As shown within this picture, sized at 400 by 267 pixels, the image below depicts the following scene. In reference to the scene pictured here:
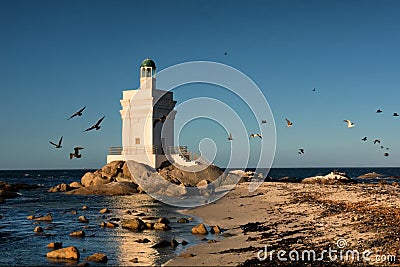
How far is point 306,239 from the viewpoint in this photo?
54.7 ft

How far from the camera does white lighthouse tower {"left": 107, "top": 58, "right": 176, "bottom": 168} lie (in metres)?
51.4

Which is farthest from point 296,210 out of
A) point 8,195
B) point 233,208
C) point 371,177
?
point 371,177

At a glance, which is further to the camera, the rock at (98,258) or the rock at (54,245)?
the rock at (54,245)

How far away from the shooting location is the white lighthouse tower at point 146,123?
169 ft

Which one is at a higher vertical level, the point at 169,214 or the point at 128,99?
the point at 128,99

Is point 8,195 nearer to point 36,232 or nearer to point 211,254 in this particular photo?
point 36,232

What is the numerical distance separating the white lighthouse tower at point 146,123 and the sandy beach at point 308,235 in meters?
22.8

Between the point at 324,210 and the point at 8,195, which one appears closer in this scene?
the point at 324,210

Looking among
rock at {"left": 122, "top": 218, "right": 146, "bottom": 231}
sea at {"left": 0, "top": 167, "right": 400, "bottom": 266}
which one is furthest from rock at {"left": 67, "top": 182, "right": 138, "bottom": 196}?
rock at {"left": 122, "top": 218, "right": 146, "bottom": 231}

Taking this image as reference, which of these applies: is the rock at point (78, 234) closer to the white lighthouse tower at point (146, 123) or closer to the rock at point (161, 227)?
A: the rock at point (161, 227)

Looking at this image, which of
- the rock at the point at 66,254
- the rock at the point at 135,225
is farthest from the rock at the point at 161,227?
the rock at the point at 66,254

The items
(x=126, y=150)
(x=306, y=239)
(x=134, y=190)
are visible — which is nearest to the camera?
(x=306, y=239)

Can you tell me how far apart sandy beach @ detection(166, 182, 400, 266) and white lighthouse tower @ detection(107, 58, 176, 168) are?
74.7 ft

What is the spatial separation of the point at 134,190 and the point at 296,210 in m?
24.9
